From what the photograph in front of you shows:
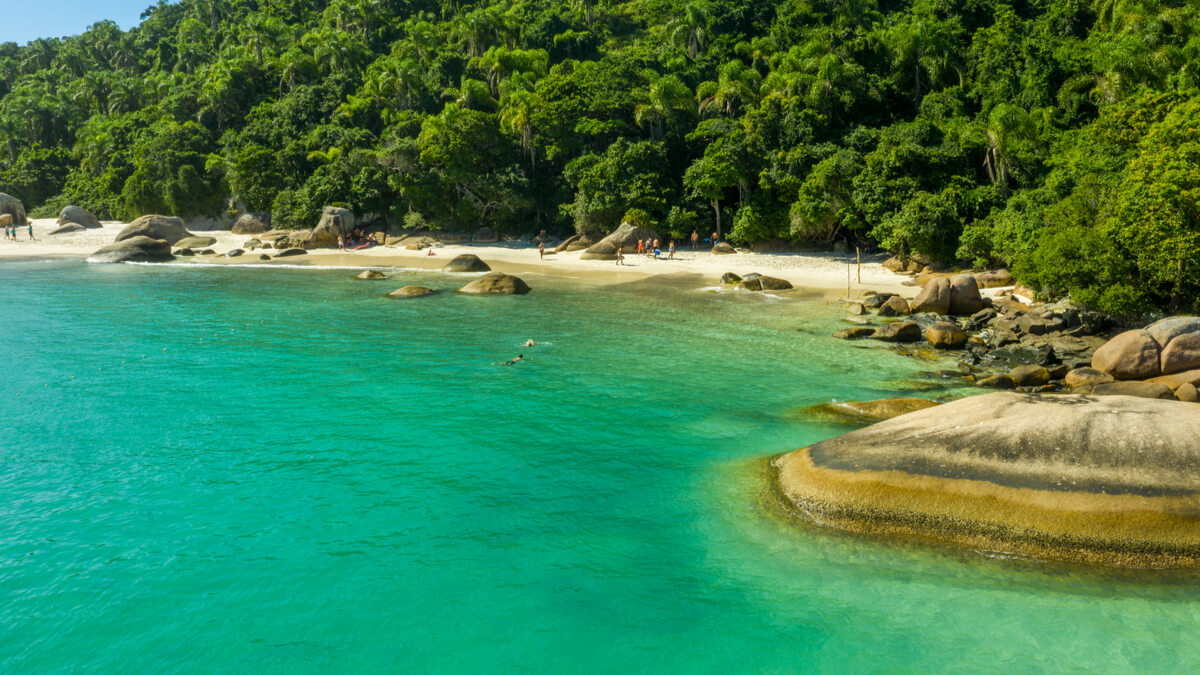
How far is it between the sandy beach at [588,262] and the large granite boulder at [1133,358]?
16426 millimetres

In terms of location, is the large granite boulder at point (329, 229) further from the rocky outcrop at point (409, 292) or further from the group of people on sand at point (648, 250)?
the rocky outcrop at point (409, 292)

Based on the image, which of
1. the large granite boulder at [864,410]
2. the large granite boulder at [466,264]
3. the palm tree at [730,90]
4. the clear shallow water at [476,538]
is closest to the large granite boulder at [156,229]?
the large granite boulder at [466,264]

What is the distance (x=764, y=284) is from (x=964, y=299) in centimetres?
1135

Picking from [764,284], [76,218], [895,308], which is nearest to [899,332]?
[895,308]

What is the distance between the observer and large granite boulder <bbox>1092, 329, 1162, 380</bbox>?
63.5ft

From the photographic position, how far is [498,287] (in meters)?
38.9

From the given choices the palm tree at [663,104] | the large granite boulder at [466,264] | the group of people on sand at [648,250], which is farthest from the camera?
the palm tree at [663,104]

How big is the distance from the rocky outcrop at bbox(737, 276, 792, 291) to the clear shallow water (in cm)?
1505

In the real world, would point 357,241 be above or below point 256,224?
below

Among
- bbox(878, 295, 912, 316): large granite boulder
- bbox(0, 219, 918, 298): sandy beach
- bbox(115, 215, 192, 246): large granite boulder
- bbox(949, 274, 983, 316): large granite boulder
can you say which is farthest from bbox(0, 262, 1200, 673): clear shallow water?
bbox(115, 215, 192, 246): large granite boulder

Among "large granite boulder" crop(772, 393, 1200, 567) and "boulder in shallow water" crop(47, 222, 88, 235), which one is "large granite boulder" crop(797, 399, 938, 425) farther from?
"boulder in shallow water" crop(47, 222, 88, 235)

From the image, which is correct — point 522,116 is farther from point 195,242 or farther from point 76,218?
point 76,218

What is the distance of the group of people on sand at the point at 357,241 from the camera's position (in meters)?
64.1

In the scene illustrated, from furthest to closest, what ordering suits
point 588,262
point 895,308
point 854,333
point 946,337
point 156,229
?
1. point 156,229
2. point 588,262
3. point 895,308
4. point 854,333
5. point 946,337
